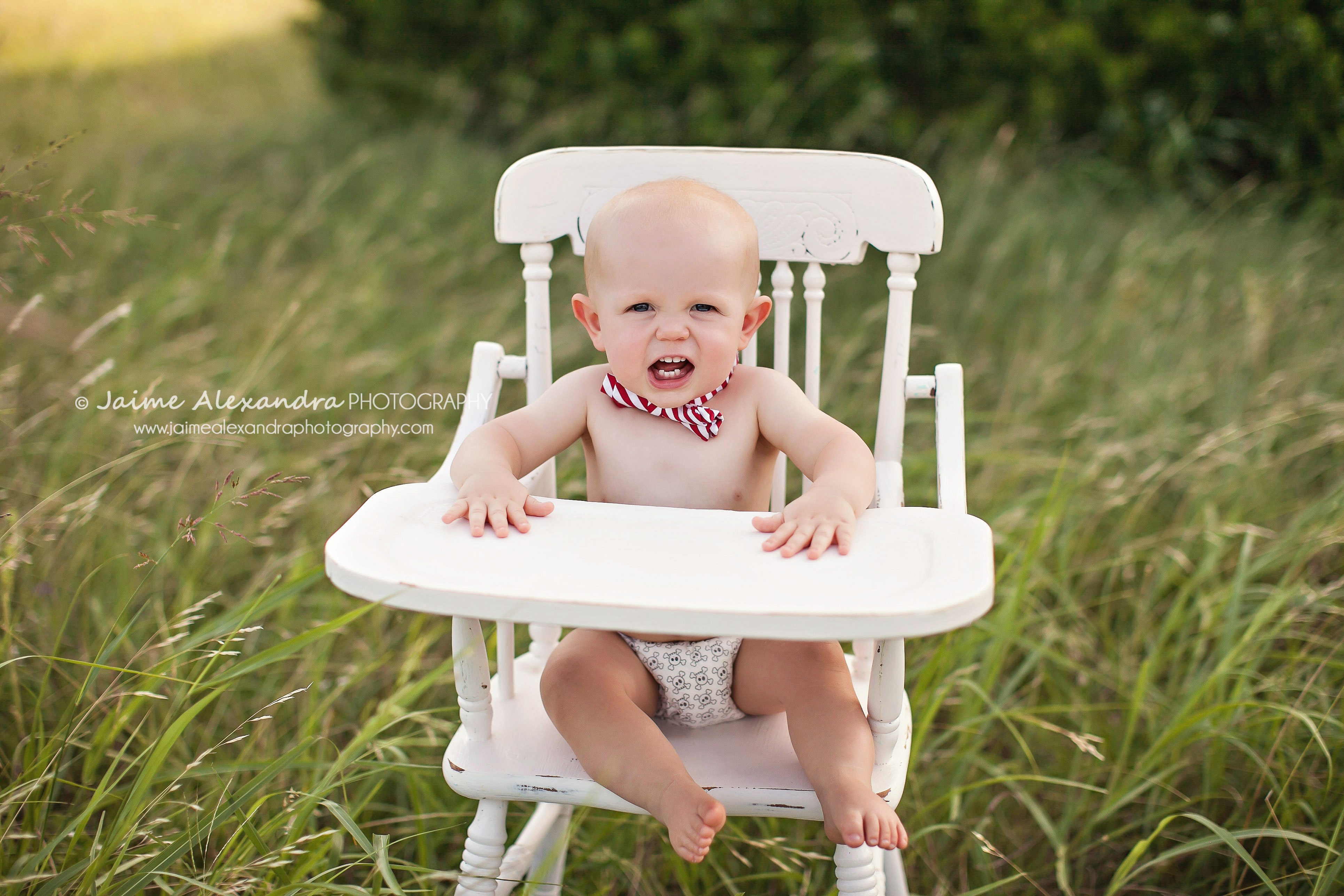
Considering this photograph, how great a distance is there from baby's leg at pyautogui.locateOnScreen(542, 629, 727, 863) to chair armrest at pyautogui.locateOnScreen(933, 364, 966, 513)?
0.46m

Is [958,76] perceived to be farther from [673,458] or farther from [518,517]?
[518,517]

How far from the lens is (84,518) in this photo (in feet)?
4.69

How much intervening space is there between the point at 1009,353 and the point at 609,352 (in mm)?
1960

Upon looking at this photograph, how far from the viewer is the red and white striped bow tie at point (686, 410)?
1.35m

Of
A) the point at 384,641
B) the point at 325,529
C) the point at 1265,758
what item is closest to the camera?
the point at 1265,758

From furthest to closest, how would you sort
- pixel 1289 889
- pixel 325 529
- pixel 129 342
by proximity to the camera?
pixel 129 342
pixel 325 529
pixel 1289 889

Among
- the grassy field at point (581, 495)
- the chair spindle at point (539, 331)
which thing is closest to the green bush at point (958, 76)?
the grassy field at point (581, 495)

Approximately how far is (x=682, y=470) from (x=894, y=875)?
0.68 m

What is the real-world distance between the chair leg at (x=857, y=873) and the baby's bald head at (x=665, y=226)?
0.69 meters

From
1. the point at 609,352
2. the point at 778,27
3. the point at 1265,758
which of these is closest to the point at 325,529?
the point at 609,352

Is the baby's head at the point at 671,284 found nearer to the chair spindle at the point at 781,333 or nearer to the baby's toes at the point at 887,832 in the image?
the chair spindle at the point at 781,333

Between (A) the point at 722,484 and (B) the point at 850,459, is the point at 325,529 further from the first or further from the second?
(B) the point at 850,459

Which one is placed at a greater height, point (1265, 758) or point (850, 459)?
point (850, 459)

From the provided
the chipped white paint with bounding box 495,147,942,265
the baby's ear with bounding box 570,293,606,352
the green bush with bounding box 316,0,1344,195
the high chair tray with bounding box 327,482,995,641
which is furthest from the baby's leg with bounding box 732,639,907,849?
the green bush with bounding box 316,0,1344,195
